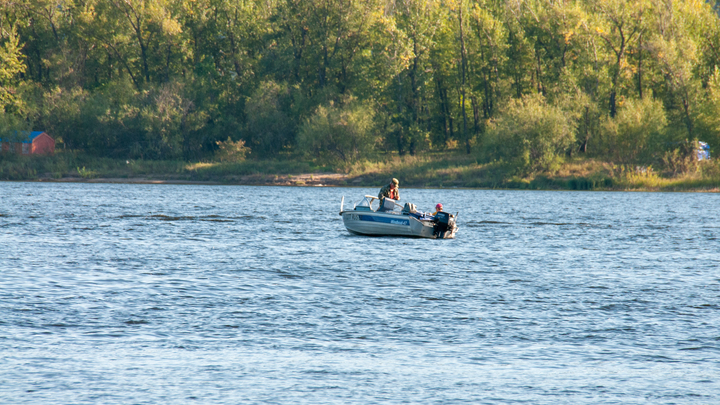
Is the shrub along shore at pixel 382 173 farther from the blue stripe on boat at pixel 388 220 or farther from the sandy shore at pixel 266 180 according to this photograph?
the blue stripe on boat at pixel 388 220

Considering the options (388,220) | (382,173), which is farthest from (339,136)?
(388,220)

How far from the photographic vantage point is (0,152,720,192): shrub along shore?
8044cm

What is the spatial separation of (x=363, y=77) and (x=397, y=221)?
6358cm

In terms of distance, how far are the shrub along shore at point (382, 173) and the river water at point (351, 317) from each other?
134 feet

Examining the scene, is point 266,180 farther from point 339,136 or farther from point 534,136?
point 534,136

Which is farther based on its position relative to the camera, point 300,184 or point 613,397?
point 300,184

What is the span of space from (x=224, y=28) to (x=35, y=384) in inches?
3857

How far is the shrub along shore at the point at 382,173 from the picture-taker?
264ft

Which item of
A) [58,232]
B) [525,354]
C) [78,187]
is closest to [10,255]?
[58,232]

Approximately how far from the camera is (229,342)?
15680mm

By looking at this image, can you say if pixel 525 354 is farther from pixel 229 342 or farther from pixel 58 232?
pixel 58 232

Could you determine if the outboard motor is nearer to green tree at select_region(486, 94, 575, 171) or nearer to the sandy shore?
green tree at select_region(486, 94, 575, 171)

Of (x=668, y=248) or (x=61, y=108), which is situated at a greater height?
(x=61, y=108)

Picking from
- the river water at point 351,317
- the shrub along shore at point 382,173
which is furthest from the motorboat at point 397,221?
the shrub along shore at point 382,173
